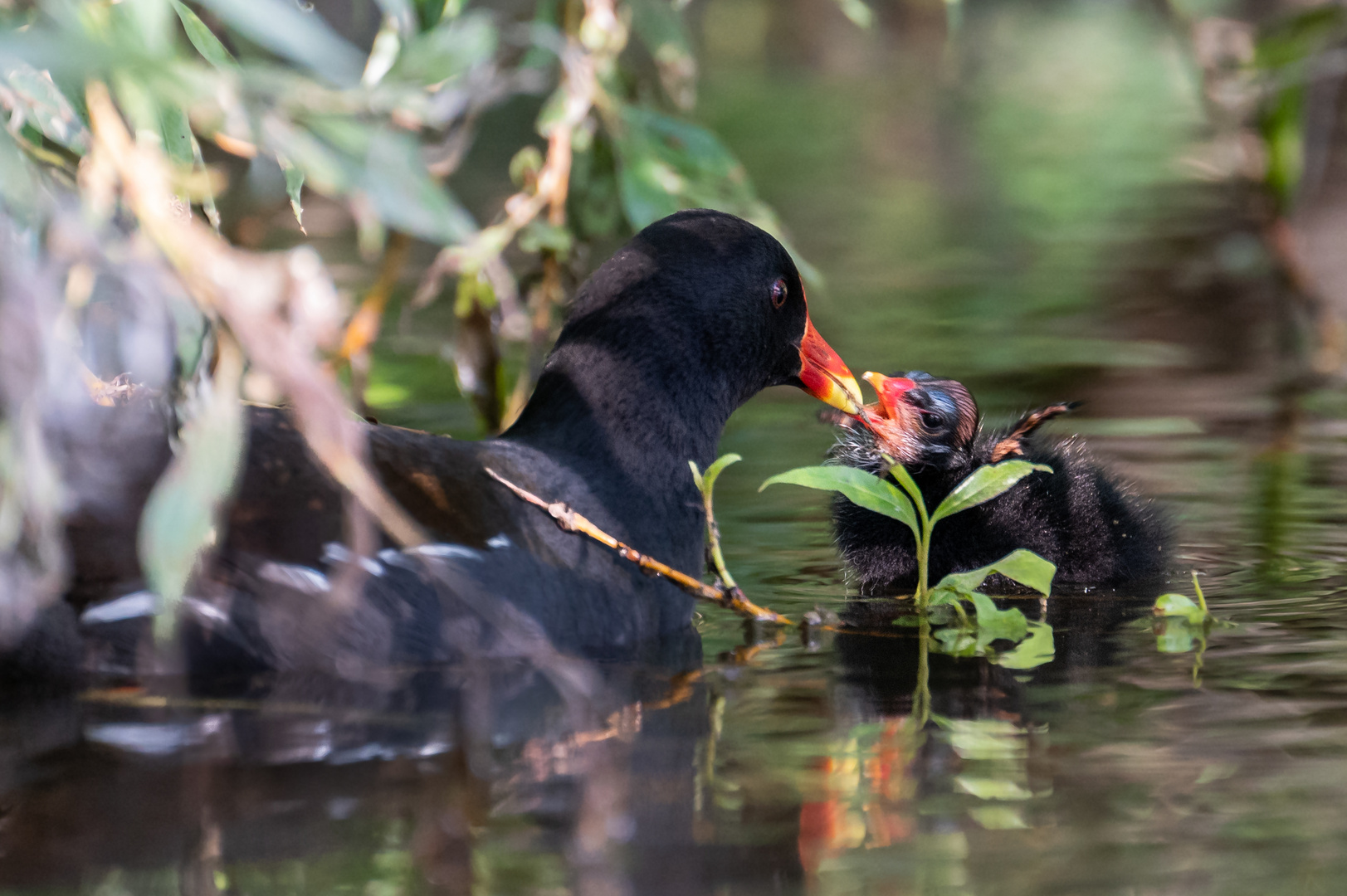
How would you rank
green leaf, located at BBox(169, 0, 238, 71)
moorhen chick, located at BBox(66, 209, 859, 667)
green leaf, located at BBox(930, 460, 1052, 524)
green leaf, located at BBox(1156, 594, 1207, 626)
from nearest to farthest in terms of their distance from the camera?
green leaf, located at BBox(169, 0, 238, 71) < moorhen chick, located at BBox(66, 209, 859, 667) < green leaf, located at BBox(1156, 594, 1207, 626) < green leaf, located at BBox(930, 460, 1052, 524)

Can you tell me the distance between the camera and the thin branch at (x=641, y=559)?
4.04 metres

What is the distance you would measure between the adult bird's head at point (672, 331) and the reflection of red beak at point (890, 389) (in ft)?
1.74

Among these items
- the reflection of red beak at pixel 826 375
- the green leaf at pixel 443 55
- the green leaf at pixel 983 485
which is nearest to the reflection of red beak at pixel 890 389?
the reflection of red beak at pixel 826 375

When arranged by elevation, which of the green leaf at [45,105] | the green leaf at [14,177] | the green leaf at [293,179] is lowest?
the green leaf at [14,177]

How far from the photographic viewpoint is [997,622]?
4121 millimetres

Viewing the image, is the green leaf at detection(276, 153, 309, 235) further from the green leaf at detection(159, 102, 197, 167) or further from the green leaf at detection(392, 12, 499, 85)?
the green leaf at detection(392, 12, 499, 85)

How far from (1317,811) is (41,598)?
240 cm

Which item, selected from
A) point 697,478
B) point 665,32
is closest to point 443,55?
point 697,478

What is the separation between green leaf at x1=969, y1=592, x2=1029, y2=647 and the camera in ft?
13.5

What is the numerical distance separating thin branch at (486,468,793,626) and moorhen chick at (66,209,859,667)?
3 centimetres

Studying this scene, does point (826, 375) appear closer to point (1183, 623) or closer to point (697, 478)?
point (697, 478)

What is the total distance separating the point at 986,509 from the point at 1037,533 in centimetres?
17

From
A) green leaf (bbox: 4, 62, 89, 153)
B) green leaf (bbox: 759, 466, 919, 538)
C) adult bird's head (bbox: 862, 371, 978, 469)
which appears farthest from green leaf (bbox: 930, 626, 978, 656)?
green leaf (bbox: 4, 62, 89, 153)

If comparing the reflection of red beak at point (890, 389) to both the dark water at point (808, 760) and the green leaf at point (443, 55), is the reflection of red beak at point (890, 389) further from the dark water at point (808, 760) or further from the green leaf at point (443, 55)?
the green leaf at point (443, 55)
